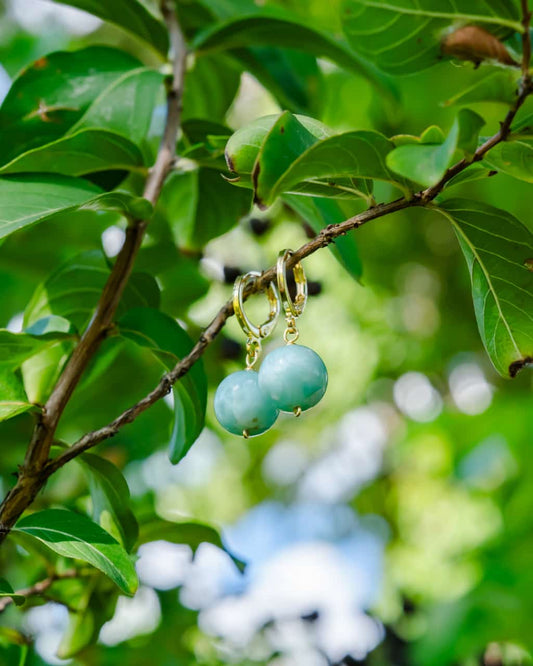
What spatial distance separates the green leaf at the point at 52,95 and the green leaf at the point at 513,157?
37cm

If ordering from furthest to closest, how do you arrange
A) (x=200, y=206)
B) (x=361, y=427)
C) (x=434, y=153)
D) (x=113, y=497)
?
(x=361, y=427), (x=200, y=206), (x=113, y=497), (x=434, y=153)

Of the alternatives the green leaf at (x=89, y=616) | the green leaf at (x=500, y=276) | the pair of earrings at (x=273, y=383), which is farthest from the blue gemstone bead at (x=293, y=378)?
the green leaf at (x=89, y=616)

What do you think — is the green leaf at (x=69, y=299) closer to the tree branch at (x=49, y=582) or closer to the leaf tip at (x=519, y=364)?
the tree branch at (x=49, y=582)

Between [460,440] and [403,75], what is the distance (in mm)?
1178

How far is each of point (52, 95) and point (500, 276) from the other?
1.43ft

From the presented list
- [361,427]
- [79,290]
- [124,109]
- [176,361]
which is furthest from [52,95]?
[361,427]

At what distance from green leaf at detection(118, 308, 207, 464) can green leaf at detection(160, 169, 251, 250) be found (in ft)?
0.75

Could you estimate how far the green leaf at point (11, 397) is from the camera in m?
0.52

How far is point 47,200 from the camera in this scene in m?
0.52

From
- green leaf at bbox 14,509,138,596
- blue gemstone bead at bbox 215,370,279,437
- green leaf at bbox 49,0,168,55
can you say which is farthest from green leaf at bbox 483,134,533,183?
green leaf at bbox 49,0,168,55

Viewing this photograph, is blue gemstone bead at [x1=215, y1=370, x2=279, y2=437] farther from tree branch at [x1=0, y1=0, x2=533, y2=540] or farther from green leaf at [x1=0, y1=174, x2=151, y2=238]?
green leaf at [x1=0, y1=174, x2=151, y2=238]

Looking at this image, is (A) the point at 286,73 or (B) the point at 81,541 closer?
(B) the point at 81,541

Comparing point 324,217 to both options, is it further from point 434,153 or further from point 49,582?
point 49,582

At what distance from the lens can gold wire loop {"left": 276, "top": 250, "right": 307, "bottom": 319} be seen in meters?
0.49
